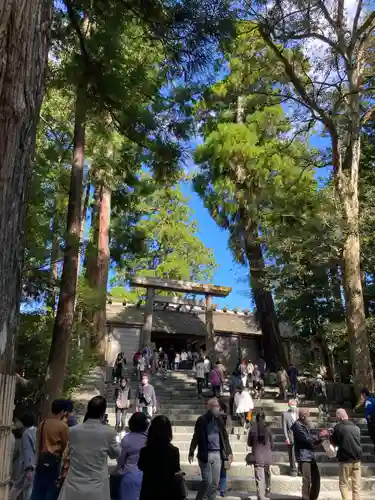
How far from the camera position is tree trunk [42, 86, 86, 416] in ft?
25.7

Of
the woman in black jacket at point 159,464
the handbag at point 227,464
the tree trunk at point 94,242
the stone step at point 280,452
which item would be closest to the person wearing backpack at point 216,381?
the stone step at point 280,452

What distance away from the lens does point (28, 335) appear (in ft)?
34.0

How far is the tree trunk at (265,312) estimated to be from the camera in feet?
65.3

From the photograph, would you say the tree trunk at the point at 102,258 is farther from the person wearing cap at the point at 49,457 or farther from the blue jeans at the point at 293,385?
the person wearing cap at the point at 49,457

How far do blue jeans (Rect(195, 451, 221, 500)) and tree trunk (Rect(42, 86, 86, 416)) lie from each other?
10.2 feet

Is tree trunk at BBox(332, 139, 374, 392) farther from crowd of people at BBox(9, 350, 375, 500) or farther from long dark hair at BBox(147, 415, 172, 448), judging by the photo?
long dark hair at BBox(147, 415, 172, 448)

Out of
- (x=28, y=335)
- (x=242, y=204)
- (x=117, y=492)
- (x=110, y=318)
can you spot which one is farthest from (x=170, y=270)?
(x=117, y=492)

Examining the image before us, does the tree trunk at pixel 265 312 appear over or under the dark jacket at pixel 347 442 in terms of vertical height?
over

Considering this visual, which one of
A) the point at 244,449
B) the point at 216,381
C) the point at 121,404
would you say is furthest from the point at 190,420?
the point at 121,404

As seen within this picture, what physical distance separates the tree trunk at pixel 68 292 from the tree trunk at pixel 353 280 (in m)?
7.26

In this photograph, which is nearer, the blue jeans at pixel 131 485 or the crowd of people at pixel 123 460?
the crowd of people at pixel 123 460

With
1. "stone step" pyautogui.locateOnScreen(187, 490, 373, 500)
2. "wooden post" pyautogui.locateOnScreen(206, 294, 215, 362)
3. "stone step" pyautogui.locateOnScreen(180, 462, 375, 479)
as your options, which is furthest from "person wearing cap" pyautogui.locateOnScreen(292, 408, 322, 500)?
"wooden post" pyautogui.locateOnScreen(206, 294, 215, 362)

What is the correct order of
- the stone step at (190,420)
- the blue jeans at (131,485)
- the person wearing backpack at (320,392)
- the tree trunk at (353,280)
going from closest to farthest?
1. the blue jeans at (131,485)
2. the stone step at (190,420)
3. the tree trunk at (353,280)
4. the person wearing backpack at (320,392)

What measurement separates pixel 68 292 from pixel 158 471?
5.51m
